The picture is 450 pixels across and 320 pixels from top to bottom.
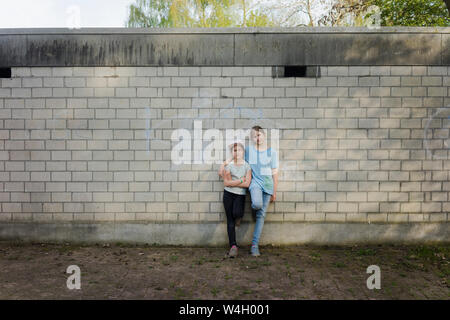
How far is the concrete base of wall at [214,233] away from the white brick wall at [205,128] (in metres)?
0.14

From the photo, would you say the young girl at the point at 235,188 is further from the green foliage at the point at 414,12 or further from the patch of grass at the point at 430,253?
the green foliage at the point at 414,12

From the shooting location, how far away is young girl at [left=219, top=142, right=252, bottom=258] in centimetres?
461

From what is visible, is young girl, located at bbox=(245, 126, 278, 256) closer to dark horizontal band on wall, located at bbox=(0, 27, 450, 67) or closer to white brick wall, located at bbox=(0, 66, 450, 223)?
white brick wall, located at bbox=(0, 66, 450, 223)

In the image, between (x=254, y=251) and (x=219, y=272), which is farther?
(x=254, y=251)

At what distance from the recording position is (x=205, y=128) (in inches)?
197

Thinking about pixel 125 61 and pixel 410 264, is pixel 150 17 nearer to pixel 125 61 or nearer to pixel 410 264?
pixel 125 61

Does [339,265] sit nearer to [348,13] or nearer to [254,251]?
[254,251]

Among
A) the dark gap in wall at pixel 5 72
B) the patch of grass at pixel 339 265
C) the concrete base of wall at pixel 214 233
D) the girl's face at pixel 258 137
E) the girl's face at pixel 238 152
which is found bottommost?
the patch of grass at pixel 339 265

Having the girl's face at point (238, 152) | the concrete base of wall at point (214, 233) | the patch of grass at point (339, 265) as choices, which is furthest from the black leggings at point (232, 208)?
the patch of grass at point (339, 265)

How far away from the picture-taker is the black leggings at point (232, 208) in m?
4.61

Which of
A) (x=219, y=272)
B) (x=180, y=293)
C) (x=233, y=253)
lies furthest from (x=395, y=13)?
(x=180, y=293)

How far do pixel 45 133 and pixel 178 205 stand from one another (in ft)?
8.24

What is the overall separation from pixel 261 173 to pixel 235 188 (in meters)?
0.47
